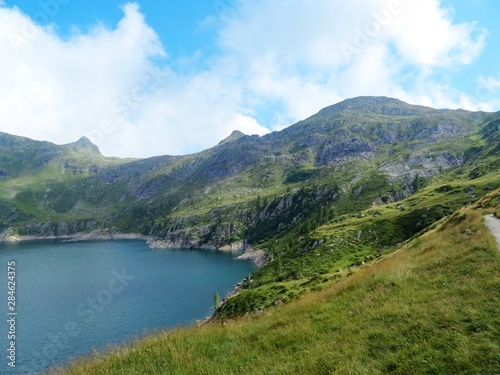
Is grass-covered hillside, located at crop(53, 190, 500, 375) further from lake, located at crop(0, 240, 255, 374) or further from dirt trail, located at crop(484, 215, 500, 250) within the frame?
lake, located at crop(0, 240, 255, 374)

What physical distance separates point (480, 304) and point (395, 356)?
16.0 ft

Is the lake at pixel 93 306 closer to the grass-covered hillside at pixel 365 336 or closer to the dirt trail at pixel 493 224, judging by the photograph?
the grass-covered hillside at pixel 365 336

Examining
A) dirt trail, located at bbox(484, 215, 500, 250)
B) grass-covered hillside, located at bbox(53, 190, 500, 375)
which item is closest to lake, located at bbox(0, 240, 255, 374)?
grass-covered hillside, located at bbox(53, 190, 500, 375)

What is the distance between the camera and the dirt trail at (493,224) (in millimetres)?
23741

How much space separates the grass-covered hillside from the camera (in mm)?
10492

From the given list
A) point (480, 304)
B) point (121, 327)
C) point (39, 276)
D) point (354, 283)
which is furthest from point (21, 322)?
point (480, 304)

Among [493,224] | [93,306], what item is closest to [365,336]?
[493,224]

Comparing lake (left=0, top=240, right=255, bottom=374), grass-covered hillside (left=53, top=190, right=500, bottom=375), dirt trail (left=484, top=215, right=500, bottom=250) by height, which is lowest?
lake (left=0, top=240, right=255, bottom=374)

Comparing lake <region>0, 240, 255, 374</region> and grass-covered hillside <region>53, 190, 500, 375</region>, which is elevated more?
grass-covered hillside <region>53, 190, 500, 375</region>

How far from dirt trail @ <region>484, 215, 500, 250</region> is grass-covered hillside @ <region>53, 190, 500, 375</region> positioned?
5.09m

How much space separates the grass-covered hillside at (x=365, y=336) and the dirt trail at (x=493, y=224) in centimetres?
509

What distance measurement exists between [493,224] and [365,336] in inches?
925

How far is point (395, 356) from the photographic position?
1076cm

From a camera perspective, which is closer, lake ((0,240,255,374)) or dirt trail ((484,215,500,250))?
dirt trail ((484,215,500,250))
